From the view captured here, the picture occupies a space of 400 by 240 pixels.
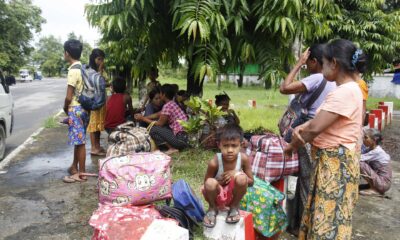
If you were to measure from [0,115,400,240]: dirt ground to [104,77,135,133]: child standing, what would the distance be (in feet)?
2.34

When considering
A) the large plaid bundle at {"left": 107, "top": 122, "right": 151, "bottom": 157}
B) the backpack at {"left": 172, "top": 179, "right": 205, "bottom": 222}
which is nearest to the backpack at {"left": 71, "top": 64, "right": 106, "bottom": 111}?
the large plaid bundle at {"left": 107, "top": 122, "right": 151, "bottom": 157}

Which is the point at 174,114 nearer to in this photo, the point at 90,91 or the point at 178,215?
the point at 90,91

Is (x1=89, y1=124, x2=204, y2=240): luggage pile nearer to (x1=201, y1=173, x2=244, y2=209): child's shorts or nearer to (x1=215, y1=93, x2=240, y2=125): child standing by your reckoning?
(x1=201, y1=173, x2=244, y2=209): child's shorts

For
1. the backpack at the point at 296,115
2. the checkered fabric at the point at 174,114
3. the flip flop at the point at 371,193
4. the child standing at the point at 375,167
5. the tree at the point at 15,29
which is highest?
the tree at the point at 15,29

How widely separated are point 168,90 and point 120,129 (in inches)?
63.6

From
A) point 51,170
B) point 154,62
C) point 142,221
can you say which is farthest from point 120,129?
point 142,221

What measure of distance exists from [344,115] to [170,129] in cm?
415

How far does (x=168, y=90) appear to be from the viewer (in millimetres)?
6836

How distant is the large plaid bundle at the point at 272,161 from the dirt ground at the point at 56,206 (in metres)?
0.68

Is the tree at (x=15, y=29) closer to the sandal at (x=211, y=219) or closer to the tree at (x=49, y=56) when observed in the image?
the tree at (x=49, y=56)

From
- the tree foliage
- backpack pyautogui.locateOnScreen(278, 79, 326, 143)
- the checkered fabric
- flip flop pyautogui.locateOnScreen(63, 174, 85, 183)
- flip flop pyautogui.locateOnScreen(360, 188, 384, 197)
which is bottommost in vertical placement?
flip flop pyautogui.locateOnScreen(360, 188, 384, 197)

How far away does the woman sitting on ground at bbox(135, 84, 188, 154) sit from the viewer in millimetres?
6531

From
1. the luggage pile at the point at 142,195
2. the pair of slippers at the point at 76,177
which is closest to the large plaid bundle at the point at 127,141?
the pair of slippers at the point at 76,177

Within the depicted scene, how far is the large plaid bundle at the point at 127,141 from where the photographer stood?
5262mm
